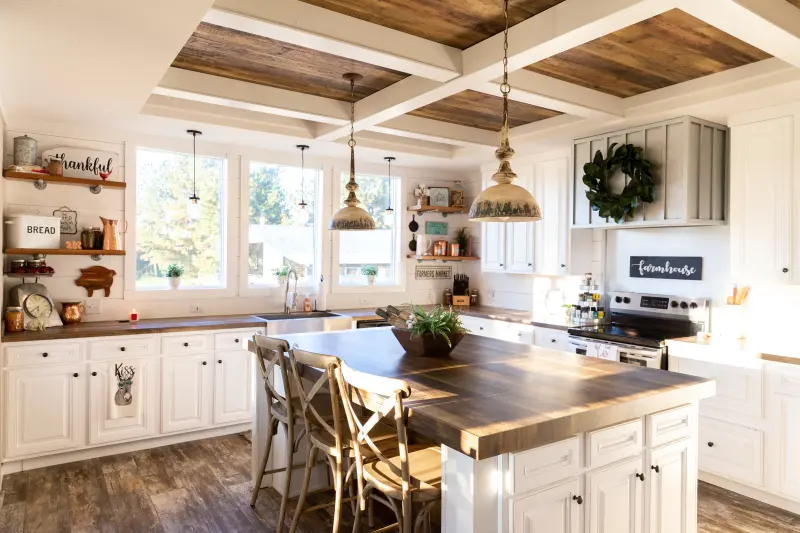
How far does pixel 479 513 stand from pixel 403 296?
4.41m

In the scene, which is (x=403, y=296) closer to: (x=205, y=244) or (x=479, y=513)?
(x=205, y=244)

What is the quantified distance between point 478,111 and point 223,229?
8.21ft

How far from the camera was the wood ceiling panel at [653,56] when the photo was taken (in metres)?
2.82

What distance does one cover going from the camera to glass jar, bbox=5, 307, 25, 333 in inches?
151

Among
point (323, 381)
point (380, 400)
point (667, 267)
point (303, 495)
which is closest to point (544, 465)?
point (380, 400)

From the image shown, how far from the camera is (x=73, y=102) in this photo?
3.60 metres

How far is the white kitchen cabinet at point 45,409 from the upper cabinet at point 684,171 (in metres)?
4.21

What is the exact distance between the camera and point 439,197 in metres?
6.18

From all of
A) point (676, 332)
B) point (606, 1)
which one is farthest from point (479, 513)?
point (676, 332)

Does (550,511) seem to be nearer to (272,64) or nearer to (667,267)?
A: (272,64)

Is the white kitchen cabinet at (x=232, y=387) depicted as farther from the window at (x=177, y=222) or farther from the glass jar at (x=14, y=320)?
the glass jar at (x=14, y=320)

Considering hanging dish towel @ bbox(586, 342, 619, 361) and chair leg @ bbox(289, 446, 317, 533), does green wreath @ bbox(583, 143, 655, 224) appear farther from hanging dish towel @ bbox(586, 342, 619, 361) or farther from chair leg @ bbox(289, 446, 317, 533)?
chair leg @ bbox(289, 446, 317, 533)

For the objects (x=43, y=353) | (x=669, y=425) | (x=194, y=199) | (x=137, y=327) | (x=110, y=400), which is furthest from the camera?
(x=194, y=199)

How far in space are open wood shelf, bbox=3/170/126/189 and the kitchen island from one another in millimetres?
2911
